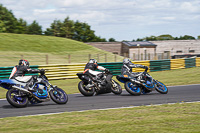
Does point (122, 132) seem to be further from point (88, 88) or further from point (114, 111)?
point (88, 88)

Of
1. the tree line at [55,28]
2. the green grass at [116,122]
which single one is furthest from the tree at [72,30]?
the green grass at [116,122]

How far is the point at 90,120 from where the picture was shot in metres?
7.39

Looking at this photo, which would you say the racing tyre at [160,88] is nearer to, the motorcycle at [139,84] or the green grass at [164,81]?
the motorcycle at [139,84]

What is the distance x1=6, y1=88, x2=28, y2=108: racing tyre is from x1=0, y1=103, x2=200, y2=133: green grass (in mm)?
1561

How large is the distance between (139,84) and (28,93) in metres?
4.59

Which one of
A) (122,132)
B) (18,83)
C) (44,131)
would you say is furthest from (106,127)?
(18,83)

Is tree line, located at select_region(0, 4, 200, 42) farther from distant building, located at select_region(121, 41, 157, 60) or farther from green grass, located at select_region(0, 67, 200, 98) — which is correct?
green grass, located at select_region(0, 67, 200, 98)

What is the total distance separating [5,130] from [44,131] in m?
0.80

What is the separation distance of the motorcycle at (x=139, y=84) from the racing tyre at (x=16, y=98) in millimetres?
4162

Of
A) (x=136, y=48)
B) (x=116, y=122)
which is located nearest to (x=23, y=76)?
(x=116, y=122)

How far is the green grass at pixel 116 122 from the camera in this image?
6.32 m

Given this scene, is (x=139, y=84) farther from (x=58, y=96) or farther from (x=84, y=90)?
(x=58, y=96)

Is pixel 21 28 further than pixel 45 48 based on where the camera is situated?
Yes

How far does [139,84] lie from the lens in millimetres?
12570
